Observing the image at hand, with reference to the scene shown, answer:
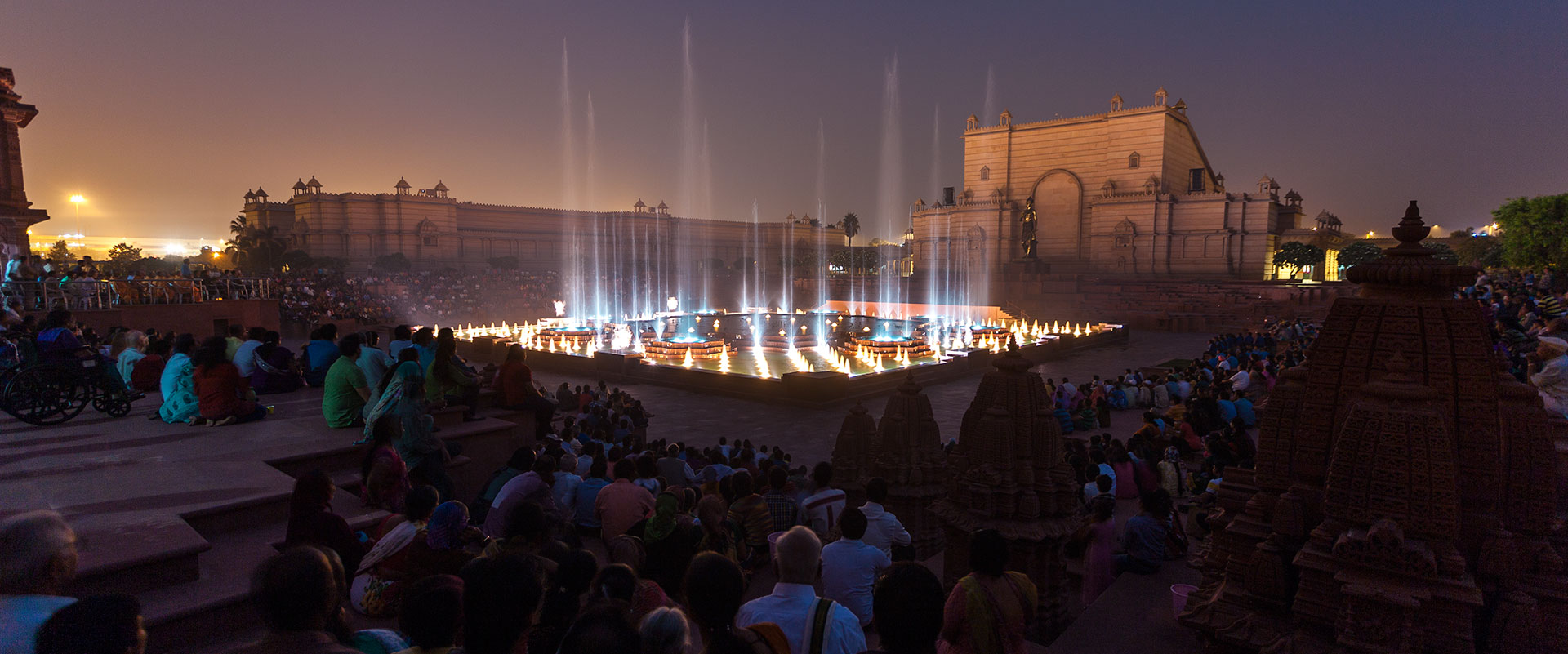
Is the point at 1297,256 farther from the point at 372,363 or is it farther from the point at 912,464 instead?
the point at 372,363

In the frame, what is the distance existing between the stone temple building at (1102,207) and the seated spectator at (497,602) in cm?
3769

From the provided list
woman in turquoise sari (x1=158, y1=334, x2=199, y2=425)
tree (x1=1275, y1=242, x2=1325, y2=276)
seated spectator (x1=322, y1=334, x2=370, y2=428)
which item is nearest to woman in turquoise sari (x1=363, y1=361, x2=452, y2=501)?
seated spectator (x1=322, y1=334, x2=370, y2=428)

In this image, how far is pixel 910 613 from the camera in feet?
7.92

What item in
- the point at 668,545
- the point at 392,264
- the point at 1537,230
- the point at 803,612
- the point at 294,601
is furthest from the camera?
the point at 392,264

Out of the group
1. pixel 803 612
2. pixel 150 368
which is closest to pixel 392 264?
pixel 150 368

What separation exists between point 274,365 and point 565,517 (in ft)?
19.7

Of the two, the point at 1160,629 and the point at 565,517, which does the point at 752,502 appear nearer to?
the point at 565,517

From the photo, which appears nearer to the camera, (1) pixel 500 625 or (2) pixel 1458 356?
(1) pixel 500 625

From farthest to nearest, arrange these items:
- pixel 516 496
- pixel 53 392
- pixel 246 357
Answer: pixel 246 357, pixel 53 392, pixel 516 496

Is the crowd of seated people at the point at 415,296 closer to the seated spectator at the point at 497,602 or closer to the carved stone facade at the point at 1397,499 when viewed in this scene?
the seated spectator at the point at 497,602

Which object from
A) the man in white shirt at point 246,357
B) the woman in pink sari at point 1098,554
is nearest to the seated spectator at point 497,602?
the woman in pink sari at point 1098,554

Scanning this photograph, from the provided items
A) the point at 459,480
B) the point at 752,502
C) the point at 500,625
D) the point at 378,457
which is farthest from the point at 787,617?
the point at 459,480

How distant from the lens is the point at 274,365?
8.73 m

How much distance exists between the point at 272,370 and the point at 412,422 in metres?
4.46
